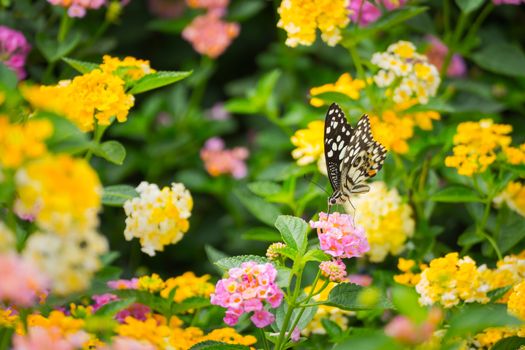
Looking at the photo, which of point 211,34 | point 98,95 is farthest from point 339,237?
point 211,34

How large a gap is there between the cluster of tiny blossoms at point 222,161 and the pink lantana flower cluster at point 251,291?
4.24 ft

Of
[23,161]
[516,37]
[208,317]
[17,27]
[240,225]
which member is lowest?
[240,225]

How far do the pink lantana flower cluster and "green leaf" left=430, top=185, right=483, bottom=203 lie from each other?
63cm

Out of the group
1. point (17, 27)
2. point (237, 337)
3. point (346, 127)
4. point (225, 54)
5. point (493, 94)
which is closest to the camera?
point (237, 337)

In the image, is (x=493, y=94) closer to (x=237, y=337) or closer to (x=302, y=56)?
(x=302, y=56)

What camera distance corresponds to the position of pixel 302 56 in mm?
3232

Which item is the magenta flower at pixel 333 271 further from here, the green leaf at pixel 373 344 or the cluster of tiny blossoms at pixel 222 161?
the cluster of tiny blossoms at pixel 222 161

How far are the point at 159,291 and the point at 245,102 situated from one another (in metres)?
0.94

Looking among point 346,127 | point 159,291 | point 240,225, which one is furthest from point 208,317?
point 240,225

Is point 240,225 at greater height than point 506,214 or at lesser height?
lesser

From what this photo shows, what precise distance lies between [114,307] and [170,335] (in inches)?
4.7

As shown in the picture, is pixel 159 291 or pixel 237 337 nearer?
pixel 237 337

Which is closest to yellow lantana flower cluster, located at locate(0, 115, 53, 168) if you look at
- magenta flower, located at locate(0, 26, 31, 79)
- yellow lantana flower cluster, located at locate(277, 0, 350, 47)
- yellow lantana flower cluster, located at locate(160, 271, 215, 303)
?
yellow lantana flower cluster, located at locate(160, 271, 215, 303)

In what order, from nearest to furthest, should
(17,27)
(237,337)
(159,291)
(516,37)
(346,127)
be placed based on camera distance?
(237,337)
(159,291)
(346,127)
(17,27)
(516,37)
